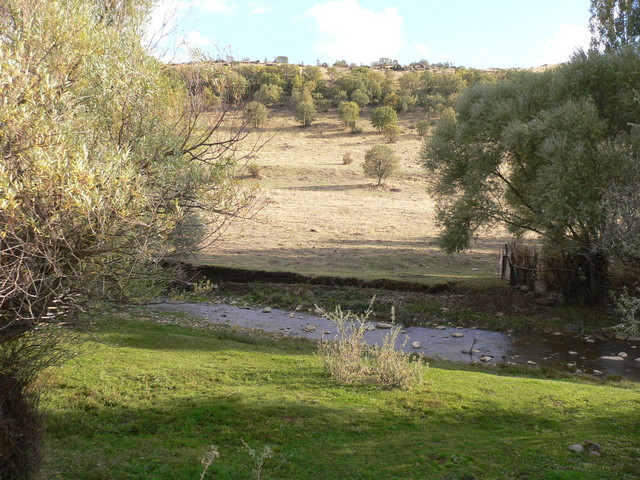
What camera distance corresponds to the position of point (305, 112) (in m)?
72.1

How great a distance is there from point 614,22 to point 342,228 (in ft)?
63.4

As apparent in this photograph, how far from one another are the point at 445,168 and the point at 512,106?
4470 mm

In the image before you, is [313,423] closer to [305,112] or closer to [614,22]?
[614,22]

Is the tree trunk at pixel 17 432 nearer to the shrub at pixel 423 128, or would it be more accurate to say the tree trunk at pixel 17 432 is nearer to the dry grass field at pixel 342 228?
the dry grass field at pixel 342 228

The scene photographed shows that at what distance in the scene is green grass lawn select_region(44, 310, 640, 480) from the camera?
8.08m

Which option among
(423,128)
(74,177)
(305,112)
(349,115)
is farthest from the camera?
(305,112)

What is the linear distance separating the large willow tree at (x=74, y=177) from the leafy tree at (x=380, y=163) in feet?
138

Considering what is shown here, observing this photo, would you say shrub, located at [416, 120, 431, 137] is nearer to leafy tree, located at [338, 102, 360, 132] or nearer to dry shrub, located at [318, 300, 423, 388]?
leafy tree, located at [338, 102, 360, 132]

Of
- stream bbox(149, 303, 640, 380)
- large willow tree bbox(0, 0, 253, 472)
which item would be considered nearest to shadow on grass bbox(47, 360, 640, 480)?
large willow tree bbox(0, 0, 253, 472)

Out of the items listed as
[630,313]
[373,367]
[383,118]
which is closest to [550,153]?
[630,313]

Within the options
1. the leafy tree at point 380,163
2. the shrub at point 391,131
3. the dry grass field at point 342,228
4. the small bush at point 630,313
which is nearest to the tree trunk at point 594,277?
the dry grass field at point 342,228

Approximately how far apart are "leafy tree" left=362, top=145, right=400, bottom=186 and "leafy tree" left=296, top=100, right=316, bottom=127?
22922 millimetres

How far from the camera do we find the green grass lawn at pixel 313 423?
8078 millimetres

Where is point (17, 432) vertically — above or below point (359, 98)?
below
